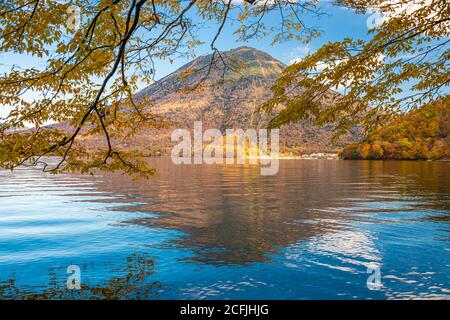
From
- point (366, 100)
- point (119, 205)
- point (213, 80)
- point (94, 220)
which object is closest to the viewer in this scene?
point (213, 80)

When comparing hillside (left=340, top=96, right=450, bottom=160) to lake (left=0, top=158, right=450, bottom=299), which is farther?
hillside (left=340, top=96, right=450, bottom=160)

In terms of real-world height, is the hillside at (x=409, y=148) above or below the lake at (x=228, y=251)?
above

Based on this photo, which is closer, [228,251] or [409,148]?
[228,251]

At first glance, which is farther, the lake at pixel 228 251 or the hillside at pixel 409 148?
the hillside at pixel 409 148

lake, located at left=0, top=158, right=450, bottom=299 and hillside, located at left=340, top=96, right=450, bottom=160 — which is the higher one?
hillside, located at left=340, top=96, right=450, bottom=160

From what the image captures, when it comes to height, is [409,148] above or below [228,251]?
above

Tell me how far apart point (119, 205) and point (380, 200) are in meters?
18.7

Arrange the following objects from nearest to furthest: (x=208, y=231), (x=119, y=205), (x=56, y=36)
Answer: (x=56, y=36)
(x=208, y=231)
(x=119, y=205)

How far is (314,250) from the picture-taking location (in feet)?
42.9

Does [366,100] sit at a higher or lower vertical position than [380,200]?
higher

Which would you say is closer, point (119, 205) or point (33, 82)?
point (33, 82)
